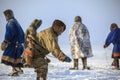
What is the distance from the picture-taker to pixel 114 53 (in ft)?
38.3

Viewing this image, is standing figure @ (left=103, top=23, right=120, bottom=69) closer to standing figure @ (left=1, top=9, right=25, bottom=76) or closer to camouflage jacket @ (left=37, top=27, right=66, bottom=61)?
standing figure @ (left=1, top=9, right=25, bottom=76)

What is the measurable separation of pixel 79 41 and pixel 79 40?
0.09 feet

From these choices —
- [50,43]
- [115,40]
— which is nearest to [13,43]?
[50,43]

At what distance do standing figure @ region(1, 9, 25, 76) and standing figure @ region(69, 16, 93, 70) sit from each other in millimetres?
2550

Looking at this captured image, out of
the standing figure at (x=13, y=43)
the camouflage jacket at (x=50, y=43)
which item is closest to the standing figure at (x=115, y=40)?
the standing figure at (x=13, y=43)

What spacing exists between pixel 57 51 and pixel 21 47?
9.20ft

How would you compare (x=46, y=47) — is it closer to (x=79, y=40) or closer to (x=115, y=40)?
(x=79, y=40)

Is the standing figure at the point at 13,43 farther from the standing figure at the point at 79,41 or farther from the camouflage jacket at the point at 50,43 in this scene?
the standing figure at the point at 79,41

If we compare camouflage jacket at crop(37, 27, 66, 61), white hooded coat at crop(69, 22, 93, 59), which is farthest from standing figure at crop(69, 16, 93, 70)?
camouflage jacket at crop(37, 27, 66, 61)

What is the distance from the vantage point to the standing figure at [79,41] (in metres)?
11.6

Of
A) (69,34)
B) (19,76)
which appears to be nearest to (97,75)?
(19,76)

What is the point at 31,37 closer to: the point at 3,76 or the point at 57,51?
the point at 57,51

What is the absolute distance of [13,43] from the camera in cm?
926

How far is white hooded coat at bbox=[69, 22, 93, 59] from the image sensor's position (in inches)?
457
